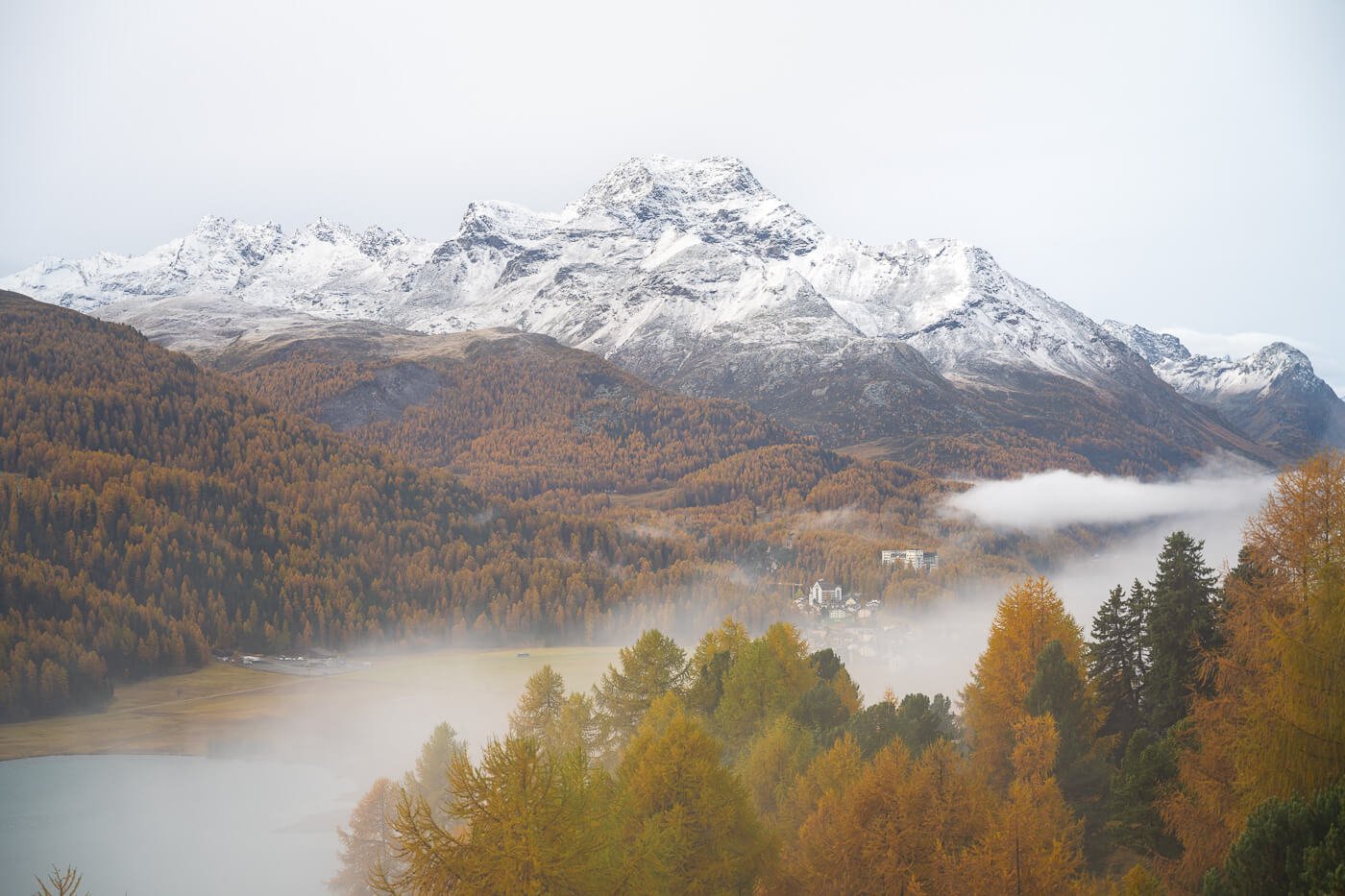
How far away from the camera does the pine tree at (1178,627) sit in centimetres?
3962

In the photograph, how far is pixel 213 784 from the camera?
10188cm

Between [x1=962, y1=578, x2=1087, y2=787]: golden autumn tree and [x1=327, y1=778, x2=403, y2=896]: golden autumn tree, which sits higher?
[x1=962, y1=578, x2=1087, y2=787]: golden autumn tree

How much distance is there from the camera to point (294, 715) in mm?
123938

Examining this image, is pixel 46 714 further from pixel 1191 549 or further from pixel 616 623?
pixel 1191 549

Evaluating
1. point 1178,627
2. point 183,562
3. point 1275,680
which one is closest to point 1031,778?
point 1178,627

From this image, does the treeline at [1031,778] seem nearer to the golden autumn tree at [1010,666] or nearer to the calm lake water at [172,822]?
the golden autumn tree at [1010,666]

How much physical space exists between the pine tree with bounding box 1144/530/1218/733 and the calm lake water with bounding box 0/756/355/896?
63.9 metres

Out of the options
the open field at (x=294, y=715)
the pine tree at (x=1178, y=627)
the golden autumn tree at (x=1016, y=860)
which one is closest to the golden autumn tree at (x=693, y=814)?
the golden autumn tree at (x=1016, y=860)

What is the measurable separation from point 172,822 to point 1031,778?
84195 mm

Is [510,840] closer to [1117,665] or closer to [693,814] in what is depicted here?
[693,814]

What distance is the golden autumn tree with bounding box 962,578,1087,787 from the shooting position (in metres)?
47.1

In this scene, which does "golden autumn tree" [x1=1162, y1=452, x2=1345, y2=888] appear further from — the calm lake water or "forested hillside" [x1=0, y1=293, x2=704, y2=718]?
"forested hillside" [x1=0, y1=293, x2=704, y2=718]

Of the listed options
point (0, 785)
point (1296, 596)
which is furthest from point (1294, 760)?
point (0, 785)

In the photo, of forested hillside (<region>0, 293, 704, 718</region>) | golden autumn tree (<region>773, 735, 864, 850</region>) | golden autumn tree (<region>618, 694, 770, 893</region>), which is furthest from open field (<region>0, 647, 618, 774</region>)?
golden autumn tree (<region>618, 694, 770, 893</region>)
